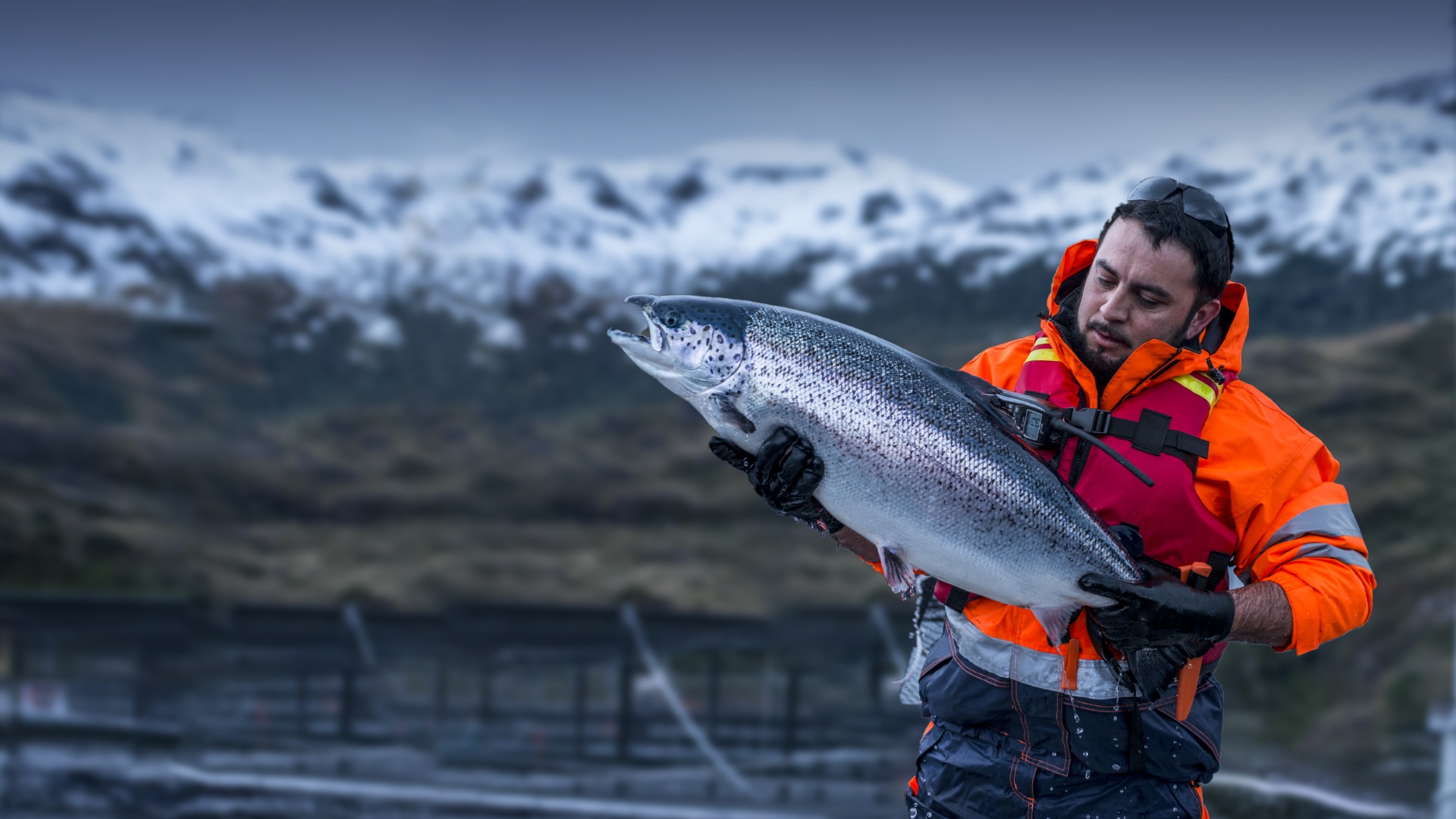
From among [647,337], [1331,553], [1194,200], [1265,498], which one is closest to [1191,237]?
[1194,200]

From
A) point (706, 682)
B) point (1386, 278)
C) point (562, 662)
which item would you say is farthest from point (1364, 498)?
point (562, 662)

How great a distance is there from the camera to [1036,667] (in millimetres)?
1851

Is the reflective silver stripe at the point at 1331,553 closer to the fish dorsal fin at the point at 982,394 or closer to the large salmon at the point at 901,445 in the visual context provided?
the large salmon at the point at 901,445

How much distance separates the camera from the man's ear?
185 centimetres

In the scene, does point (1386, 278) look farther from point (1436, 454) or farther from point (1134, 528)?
point (1134, 528)

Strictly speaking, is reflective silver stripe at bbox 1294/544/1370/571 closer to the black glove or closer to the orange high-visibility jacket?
the orange high-visibility jacket

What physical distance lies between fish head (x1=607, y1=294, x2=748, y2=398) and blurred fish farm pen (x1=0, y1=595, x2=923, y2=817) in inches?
486

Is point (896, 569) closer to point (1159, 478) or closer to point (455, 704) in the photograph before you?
point (1159, 478)

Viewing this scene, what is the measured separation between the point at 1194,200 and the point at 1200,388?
1.11ft

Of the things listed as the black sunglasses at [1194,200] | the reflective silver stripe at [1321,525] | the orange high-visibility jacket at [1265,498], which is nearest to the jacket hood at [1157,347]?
the orange high-visibility jacket at [1265,498]

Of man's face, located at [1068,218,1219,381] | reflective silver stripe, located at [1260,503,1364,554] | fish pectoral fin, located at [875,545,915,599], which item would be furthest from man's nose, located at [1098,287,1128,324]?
fish pectoral fin, located at [875,545,915,599]

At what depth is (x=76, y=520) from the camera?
2062cm

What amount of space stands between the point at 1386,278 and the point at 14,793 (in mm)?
22044

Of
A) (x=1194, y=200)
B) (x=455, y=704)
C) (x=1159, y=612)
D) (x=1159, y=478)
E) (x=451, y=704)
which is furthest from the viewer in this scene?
(x=455, y=704)
